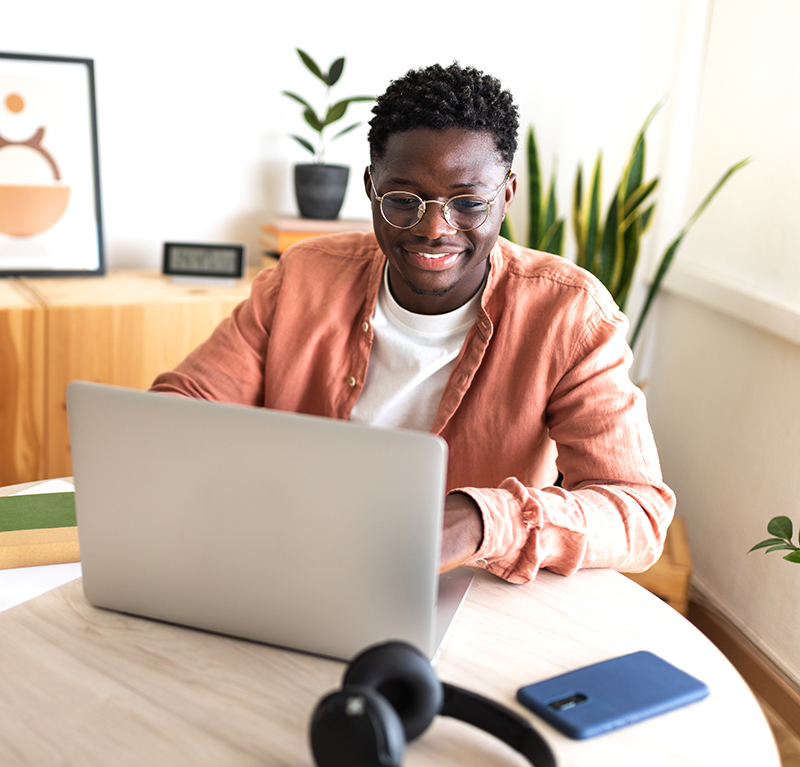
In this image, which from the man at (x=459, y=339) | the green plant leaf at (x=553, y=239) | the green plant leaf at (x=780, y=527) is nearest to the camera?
the man at (x=459, y=339)

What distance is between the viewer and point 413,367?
1.47 metres

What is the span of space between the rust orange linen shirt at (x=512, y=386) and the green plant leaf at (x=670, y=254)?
103 cm

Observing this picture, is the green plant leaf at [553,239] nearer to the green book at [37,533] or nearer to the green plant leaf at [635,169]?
the green plant leaf at [635,169]

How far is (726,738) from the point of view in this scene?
83 cm

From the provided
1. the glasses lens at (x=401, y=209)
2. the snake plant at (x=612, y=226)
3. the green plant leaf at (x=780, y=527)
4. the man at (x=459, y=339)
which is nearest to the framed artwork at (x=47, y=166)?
the man at (x=459, y=339)

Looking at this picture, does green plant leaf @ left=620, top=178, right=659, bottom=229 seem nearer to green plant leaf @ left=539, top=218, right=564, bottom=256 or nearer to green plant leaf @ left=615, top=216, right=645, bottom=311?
green plant leaf @ left=615, top=216, right=645, bottom=311

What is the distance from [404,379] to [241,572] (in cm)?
65

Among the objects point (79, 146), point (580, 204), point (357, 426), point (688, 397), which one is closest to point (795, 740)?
point (688, 397)

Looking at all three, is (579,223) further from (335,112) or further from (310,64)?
(310,64)

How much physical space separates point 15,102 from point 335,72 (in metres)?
0.83

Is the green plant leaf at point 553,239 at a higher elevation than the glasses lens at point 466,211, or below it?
below

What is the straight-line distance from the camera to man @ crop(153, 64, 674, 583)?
1262 millimetres

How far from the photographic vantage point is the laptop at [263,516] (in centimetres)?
79

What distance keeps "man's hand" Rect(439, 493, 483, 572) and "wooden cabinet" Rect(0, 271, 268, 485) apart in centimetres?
139
